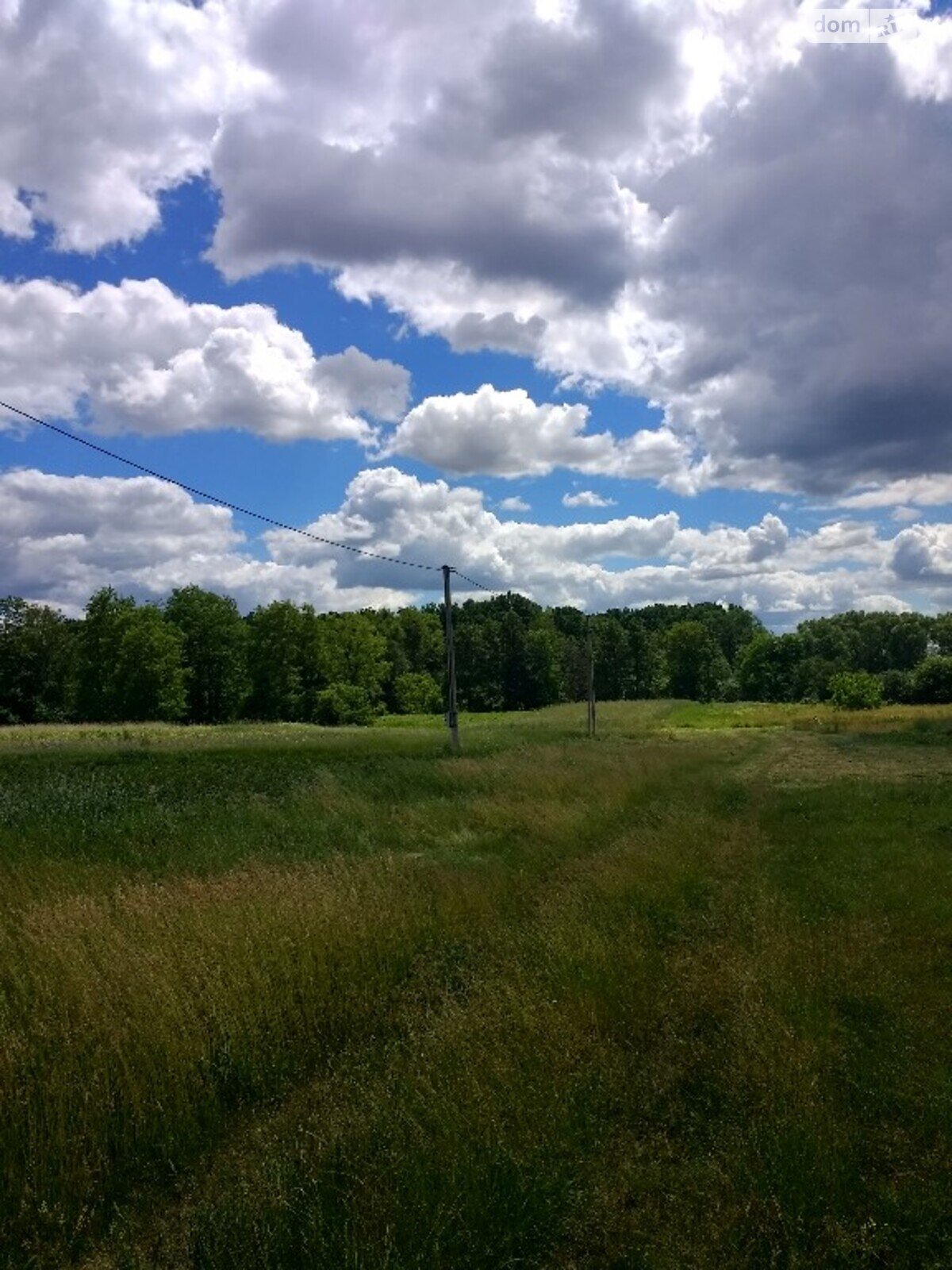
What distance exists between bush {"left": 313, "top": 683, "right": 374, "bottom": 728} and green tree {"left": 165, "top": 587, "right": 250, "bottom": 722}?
8.09 m

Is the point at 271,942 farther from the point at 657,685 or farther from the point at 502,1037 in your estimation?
the point at 657,685

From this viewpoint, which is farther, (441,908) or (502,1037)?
(441,908)

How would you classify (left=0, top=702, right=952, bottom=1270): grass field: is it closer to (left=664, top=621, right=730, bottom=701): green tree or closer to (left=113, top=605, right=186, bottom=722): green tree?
(left=113, top=605, right=186, bottom=722): green tree

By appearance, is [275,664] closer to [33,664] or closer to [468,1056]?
[33,664]

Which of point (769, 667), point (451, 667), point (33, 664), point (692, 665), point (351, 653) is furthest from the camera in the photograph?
point (692, 665)

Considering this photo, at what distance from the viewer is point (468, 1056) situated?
18.8 ft

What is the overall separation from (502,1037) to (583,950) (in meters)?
1.74

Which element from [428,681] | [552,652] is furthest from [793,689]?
[428,681]

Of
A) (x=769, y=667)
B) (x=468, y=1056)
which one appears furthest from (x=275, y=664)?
(x=468, y=1056)

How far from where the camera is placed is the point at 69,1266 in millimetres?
4156

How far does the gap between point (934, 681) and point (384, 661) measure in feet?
197

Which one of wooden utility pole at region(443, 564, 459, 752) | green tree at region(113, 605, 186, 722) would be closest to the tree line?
green tree at region(113, 605, 186, 722)

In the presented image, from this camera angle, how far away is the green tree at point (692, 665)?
125 metres

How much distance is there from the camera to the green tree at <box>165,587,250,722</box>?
86188 mm
